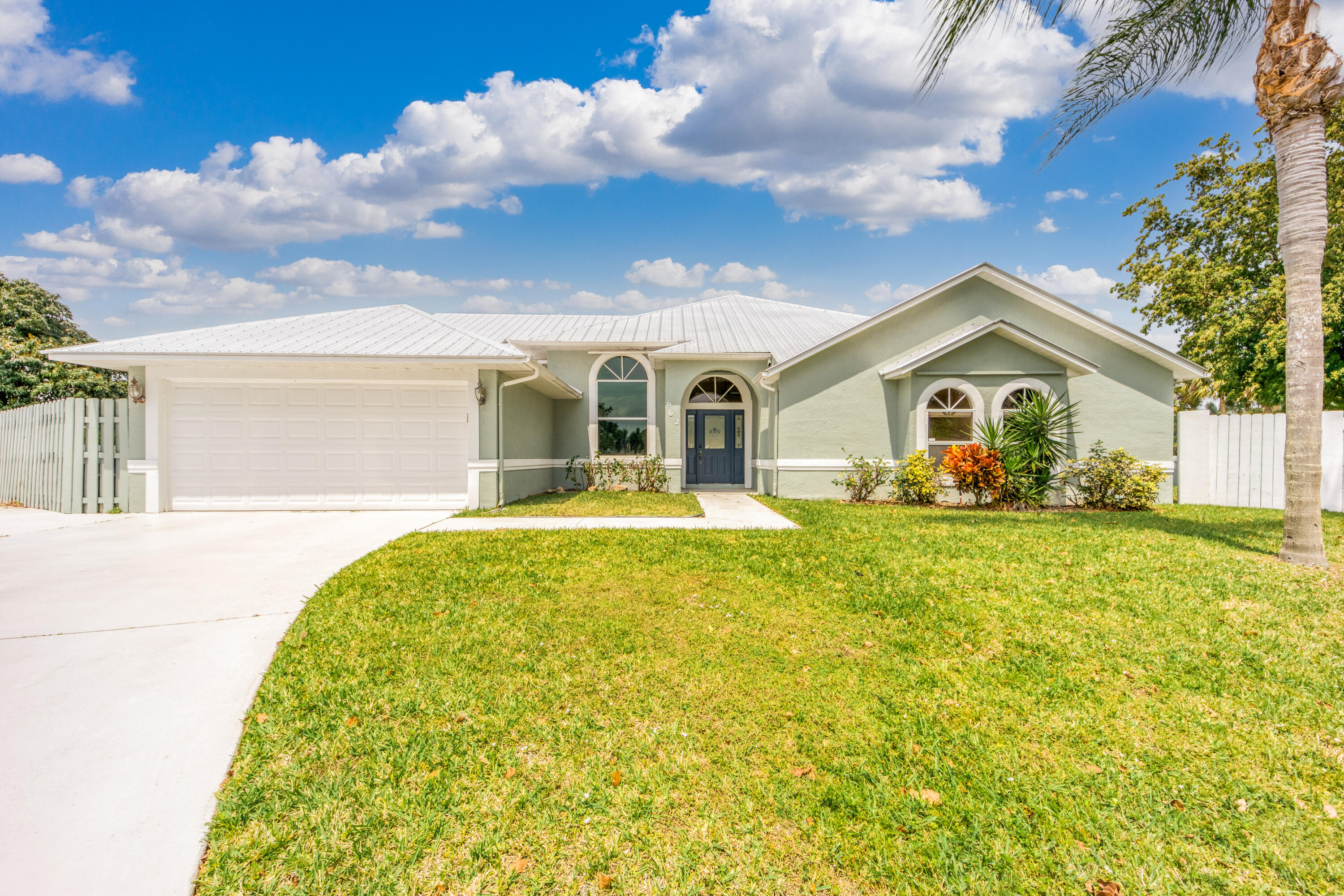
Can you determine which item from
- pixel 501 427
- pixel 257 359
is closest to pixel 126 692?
pixel 501 427

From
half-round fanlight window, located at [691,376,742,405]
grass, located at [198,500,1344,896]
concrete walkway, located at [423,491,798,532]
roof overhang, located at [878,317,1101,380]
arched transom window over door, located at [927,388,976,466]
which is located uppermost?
roof overhang, located at [878,317,1101,380]

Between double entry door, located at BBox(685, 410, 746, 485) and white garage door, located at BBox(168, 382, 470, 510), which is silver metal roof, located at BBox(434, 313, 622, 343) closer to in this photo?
double entry door, located at BBox(685, 410, 746, 485)

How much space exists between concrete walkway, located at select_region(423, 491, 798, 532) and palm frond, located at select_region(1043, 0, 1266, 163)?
6518mm

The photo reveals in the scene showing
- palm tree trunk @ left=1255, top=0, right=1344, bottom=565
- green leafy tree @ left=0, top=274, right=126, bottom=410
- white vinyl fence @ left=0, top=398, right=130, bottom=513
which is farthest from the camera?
green leafy tree @ left=0, top=274, right=126, bottom=410

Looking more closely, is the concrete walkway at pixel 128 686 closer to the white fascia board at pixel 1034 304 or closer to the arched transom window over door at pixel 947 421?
the white fascia board at pixel 1034 304

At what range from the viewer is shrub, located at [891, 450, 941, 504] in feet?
40.1

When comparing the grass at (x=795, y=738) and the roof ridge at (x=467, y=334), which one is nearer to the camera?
the grass at (x=795, y=738)

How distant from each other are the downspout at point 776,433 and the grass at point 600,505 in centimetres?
184

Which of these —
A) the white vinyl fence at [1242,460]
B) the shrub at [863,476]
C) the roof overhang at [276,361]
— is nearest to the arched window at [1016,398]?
the shrub at [863,476]

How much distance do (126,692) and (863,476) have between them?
38.3 feet

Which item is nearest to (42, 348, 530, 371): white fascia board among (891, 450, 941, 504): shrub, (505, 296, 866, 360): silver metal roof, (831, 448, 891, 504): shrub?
(505, 296, 866, 360): silver metal roof

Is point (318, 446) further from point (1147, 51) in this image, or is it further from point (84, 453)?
point (1147, 51)

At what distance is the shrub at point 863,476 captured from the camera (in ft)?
41.9

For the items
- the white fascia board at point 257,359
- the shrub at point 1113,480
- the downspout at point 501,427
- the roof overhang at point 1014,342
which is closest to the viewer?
the white fascia board at point 257,359
